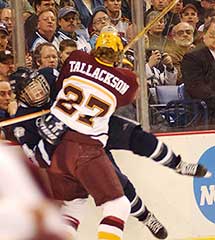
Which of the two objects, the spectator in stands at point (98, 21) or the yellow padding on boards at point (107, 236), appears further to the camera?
the spectator in stands at point (98, 21)

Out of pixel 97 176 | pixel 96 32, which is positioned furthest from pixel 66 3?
pixel 97 176

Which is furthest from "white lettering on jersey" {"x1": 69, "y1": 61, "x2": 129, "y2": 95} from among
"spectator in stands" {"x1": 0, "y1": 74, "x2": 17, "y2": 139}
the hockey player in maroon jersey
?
"spectator in stands" {"x1": 0, "y1": 74, "x2": 17, "y2": 139}

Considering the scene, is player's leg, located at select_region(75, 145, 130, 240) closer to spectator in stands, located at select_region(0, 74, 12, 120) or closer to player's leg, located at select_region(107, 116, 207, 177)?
player's leg, located at select_region(107, 116, 207, 177)

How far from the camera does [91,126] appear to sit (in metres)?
3.61

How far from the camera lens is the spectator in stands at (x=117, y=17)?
12.8ft

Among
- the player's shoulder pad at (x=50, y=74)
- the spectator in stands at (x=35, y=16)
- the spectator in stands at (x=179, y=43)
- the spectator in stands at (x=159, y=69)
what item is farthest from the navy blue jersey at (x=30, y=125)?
the spectator in stands at (x=179, y=43)

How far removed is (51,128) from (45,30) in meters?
0.52

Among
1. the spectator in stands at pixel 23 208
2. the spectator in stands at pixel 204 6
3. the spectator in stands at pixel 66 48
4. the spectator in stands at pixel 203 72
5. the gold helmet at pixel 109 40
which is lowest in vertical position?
the spectator in stands at pixel 203 72

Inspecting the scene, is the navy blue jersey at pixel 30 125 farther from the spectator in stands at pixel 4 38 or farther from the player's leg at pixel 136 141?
the player's leg at pixel 136 141

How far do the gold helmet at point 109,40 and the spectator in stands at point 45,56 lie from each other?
0.24 meters

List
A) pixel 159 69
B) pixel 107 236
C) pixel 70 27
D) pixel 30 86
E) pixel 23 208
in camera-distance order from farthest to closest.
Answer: pixel 159 69, pixel 70 27, pixel 30 86, pixel 107 236, pixel 23 208

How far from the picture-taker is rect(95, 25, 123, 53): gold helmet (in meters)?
3.66

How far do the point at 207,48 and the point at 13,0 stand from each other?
44.2 inches

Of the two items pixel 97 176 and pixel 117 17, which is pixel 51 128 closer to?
pixel 97 176
